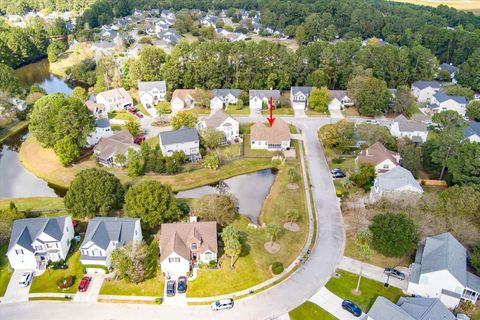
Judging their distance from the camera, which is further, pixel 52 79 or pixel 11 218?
pixel 52 79

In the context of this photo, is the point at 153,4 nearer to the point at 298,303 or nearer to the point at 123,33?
the point at 123,33

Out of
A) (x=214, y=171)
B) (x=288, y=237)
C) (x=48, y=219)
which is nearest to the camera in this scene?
(x=48, y=219)

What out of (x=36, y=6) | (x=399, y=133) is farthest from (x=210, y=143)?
(x=36, y=6)

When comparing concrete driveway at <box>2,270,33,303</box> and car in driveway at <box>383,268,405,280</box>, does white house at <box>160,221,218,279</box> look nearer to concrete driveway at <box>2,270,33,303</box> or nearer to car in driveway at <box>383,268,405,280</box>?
concrete driveway at <box>2,270,33,303</box>

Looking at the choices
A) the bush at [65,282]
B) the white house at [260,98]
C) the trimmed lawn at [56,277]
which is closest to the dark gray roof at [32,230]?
the trimmed lawn at [56,277]

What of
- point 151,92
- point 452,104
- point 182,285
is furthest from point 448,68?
point 182,285

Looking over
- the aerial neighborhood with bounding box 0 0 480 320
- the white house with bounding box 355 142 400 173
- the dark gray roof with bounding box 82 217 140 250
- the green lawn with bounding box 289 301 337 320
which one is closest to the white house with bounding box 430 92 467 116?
the aerial neighborhood with bounding box 0 0 480 320

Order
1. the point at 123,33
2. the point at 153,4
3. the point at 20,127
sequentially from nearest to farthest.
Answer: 1. the point at 20,127
2. the point at 123,33
3. the point at 153,4
